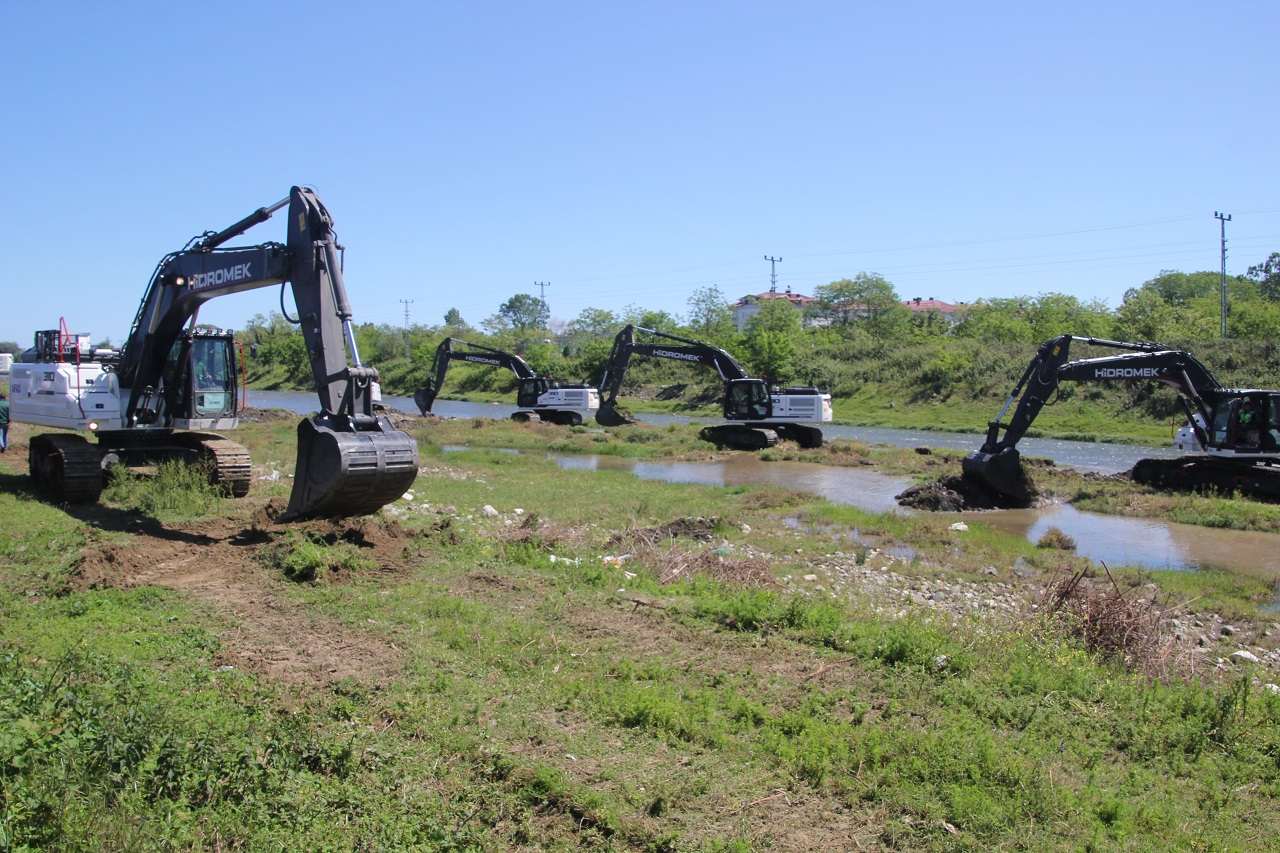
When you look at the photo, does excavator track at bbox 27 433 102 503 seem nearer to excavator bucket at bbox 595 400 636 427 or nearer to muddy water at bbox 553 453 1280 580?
muddy water at bbox 553 453 1280 580

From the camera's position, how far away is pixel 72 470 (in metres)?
13.6

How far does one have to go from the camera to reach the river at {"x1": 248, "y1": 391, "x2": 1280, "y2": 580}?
15.5m

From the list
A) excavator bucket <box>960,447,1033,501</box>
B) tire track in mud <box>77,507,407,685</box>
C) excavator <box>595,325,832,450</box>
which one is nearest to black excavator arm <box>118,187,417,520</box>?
tire track in mud <box>77,507,407,685</box>

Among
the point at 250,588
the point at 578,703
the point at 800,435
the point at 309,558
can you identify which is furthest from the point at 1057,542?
the point at 800,435

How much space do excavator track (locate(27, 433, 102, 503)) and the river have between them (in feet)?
44.7

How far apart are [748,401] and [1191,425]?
14374mm

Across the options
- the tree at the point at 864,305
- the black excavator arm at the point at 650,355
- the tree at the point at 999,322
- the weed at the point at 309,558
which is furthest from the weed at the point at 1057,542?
the tree at the point at 864,305

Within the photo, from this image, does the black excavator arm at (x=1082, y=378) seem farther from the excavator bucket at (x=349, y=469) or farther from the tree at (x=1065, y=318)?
the tree at (x=1065, y=318)

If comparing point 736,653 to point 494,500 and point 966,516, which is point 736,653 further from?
point 966,516

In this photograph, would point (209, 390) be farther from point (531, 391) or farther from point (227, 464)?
point (531, 391)

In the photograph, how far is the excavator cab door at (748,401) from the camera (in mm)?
33469

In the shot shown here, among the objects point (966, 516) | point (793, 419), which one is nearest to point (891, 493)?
point (966, 516)

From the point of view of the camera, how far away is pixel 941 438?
40.2 meters

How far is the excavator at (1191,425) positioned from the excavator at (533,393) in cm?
2155
